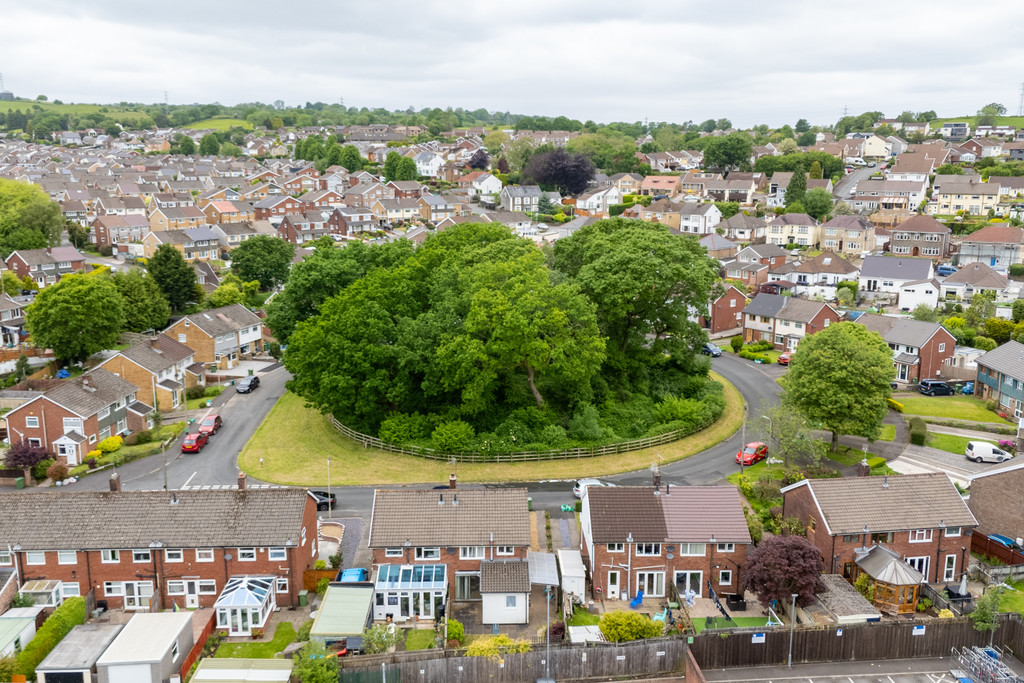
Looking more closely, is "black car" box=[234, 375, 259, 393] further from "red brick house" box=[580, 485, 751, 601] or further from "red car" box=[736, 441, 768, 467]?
"red car" box=[736, 441, 768, 467]

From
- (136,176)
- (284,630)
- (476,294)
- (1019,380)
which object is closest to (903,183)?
(1019,380)

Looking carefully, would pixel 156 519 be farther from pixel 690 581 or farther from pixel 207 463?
pixel 690 581

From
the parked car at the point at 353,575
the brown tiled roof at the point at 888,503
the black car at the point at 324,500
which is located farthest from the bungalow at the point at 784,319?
the parked car at the point at 353,575

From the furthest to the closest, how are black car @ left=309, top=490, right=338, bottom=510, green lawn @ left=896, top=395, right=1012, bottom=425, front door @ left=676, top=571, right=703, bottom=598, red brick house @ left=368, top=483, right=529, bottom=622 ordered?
1. green lawn @ left=896, top=395, right=1012, bottom=425
2. black car @ left=309, top=490, right=338, bottom=510
3. front door @ left=676, top=571, right=703, bottom=598
4. red brick house @ left=368, top=483, right=529, bottom=622

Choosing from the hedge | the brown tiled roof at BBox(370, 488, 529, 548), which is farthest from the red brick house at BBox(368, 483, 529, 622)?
the hedge

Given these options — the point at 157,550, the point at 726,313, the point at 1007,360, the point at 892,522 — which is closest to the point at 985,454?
the point at 1007,360

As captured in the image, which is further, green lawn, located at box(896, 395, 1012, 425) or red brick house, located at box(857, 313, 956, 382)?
red brick house, located at box(857, 313, 956, 382)
